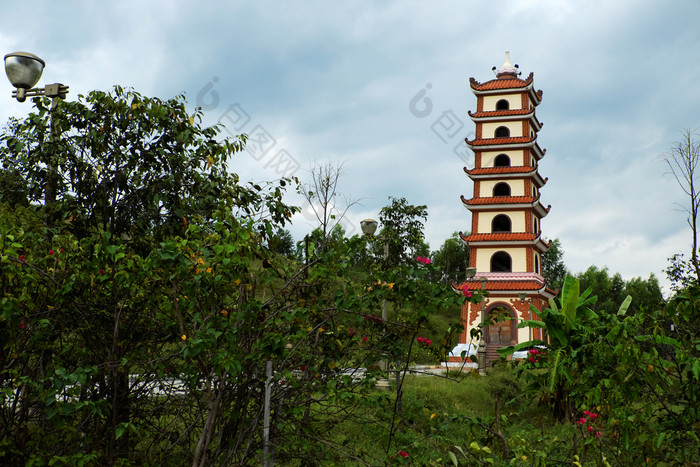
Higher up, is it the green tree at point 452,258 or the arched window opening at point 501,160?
the green tree at point 452,258

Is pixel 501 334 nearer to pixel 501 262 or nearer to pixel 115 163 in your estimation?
pixel 501 262

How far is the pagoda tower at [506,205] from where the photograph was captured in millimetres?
26875

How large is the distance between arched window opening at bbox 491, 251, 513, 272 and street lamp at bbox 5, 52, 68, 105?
25057 millimetres

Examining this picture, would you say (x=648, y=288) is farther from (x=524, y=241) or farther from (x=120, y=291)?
(x=120, y=291)

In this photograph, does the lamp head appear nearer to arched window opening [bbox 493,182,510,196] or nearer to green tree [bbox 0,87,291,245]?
green tree [bbox 0,87,291,245]

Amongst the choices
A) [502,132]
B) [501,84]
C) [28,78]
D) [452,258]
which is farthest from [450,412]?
[452,258]

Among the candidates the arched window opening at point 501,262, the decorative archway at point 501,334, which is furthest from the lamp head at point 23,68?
the arched window opening at point 501,262

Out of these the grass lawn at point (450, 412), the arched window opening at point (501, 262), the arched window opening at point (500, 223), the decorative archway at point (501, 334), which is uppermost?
the arched window opening at point (500, 223)

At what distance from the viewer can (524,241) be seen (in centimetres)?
2716

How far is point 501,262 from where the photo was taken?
2870 centimetres

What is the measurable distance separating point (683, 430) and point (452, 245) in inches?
2046

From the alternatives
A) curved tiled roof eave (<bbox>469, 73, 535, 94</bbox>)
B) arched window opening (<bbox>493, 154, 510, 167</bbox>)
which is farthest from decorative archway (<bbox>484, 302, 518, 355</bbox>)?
curved tiled roof eave (<bbox>469, 73, 535, 94</bbox>)

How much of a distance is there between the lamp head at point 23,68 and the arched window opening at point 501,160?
26.1 metres

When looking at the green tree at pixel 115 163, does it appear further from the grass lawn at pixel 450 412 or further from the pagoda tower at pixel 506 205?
the pagoda tower at pixel 506 205
